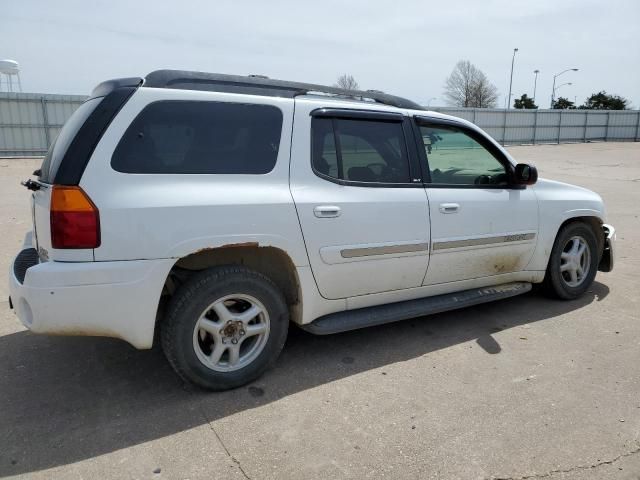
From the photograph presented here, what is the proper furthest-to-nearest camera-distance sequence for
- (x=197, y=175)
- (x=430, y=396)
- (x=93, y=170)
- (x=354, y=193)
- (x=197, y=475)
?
(x=354, y=193)
(x=430, y=396)
(x=197, y=175)
(x=93, y=170)
(x=197, y=475)

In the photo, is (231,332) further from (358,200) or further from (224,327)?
(358,200)

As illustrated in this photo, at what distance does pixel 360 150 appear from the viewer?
11.9ft

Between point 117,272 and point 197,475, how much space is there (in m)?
1.10

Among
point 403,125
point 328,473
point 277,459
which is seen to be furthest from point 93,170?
point 403,125

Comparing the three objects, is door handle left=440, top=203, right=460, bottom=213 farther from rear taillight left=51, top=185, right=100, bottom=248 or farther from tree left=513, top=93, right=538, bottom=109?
tree left=513, top=93, right=538, bottom=109

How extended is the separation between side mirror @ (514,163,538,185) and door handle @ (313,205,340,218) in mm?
1844

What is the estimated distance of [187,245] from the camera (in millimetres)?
2857

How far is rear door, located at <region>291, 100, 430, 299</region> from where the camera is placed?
3309mm

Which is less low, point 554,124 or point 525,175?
point 554,124

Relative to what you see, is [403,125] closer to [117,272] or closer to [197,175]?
[197,175]

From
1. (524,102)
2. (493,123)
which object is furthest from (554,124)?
(524,102)

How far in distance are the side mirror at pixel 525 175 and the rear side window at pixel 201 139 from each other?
217 centimetres

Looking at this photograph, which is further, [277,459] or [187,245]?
[187,245]

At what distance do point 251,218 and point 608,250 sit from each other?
385 cm
